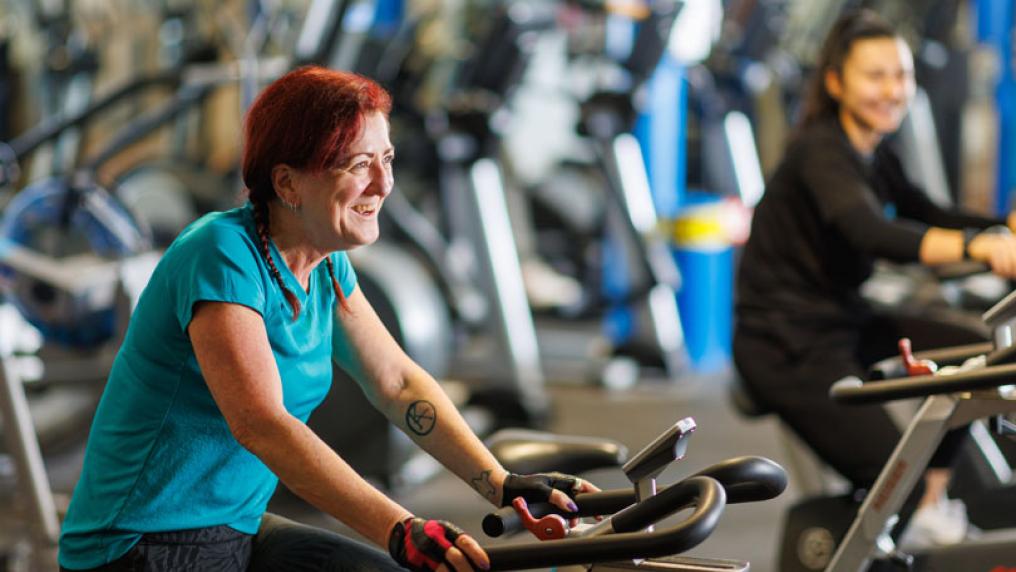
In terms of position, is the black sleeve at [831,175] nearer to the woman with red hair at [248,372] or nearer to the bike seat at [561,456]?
the bike seat at [561,456]

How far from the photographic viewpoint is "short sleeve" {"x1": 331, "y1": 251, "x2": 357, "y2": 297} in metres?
1.83

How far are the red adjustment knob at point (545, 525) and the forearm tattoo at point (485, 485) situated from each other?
17 centimetres

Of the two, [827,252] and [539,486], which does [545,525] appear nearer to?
[539,486]

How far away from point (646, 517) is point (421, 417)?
0.51 m

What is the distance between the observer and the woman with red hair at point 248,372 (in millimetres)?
1547

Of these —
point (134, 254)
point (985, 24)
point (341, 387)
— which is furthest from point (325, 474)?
point (985, 24)

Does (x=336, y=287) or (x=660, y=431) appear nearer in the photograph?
(x=336, y=287)

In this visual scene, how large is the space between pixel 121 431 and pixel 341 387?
2406 millimetres

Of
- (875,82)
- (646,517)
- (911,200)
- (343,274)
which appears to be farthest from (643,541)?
(911,200)

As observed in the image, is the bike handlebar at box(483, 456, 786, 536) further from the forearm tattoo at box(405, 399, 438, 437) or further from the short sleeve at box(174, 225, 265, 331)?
the short sleeve at box(174, 225, 265, 331)

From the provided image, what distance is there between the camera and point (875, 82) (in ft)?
9.04

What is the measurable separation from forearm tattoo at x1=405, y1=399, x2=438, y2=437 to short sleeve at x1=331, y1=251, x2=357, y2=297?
0.19 m

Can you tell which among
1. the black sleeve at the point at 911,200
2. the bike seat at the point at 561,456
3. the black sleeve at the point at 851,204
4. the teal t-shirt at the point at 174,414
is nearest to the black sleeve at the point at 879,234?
the black sleeve at the point at 851,204

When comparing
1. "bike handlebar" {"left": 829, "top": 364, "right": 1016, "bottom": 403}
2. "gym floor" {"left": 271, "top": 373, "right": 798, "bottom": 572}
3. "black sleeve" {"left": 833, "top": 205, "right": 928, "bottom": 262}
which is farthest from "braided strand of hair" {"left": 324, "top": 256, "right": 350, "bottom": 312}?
"gym floor" {"left": 271, "top": 373, "right": 798, "bottom": 572}
